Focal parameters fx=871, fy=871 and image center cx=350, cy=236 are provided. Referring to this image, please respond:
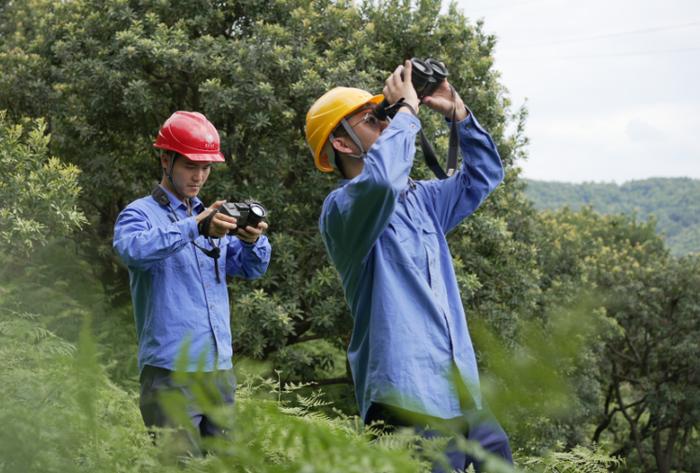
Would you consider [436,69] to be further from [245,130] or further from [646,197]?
[646,197]

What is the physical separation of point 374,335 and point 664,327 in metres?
20.1

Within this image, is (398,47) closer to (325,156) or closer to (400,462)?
(325,156)

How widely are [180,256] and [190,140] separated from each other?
59cm

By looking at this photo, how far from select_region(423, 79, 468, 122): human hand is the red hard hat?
1.24 meters

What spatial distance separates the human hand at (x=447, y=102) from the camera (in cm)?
328

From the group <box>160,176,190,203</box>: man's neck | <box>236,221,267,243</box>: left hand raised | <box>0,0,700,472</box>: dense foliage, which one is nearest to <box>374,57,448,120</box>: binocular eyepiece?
<box>236,221,267,243</box>: left hand raised

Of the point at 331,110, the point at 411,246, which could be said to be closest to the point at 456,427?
the point at 411,246

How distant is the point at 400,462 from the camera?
114 centimetres

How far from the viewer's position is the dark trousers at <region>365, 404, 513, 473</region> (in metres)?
1.49

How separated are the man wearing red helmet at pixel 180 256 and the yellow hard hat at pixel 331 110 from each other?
78 centimetres

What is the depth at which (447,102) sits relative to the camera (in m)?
3.29

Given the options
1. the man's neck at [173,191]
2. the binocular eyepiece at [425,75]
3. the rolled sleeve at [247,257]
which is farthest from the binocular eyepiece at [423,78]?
the man's neck at [173,191]

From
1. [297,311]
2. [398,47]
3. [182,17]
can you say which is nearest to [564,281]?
[398,47]

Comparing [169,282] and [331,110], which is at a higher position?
[331,110]
